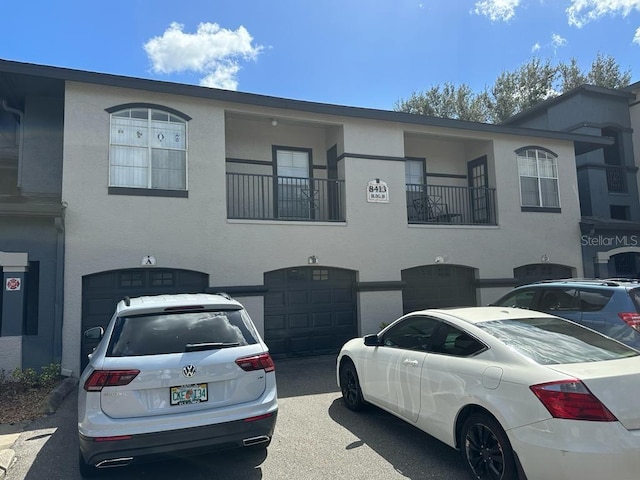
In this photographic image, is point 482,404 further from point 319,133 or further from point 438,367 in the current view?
point 319,133

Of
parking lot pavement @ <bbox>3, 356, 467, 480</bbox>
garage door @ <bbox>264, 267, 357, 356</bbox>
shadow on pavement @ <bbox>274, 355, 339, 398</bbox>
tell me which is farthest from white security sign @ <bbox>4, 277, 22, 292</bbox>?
shadow on pavement @ <bbox>274, 355, 339, 398</bbox>

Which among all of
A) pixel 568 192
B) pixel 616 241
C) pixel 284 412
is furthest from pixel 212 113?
pixel 616 241

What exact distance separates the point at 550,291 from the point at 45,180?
10.1m

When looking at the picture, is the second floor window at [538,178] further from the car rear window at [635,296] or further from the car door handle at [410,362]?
the car door handle at [410,362]

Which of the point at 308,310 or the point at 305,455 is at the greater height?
the point at 308,310

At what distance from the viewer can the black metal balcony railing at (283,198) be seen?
1105 cm

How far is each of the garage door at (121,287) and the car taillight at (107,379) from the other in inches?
205

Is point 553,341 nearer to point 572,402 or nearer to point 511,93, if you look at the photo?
point 572,402

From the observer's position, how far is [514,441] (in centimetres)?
341

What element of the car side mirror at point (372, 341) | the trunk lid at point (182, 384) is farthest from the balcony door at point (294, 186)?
the trunk lid at point (182, 384)

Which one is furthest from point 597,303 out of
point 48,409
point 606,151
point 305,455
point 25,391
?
point 606,151

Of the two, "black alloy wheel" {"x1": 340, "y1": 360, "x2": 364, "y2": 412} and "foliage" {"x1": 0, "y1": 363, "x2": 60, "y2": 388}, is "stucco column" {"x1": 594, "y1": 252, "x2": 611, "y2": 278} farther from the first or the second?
"foliage" {"x1": 0, "y1": 363, "x2": 60, "y2": 388}

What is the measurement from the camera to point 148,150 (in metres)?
9.27

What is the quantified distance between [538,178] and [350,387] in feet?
33.1
